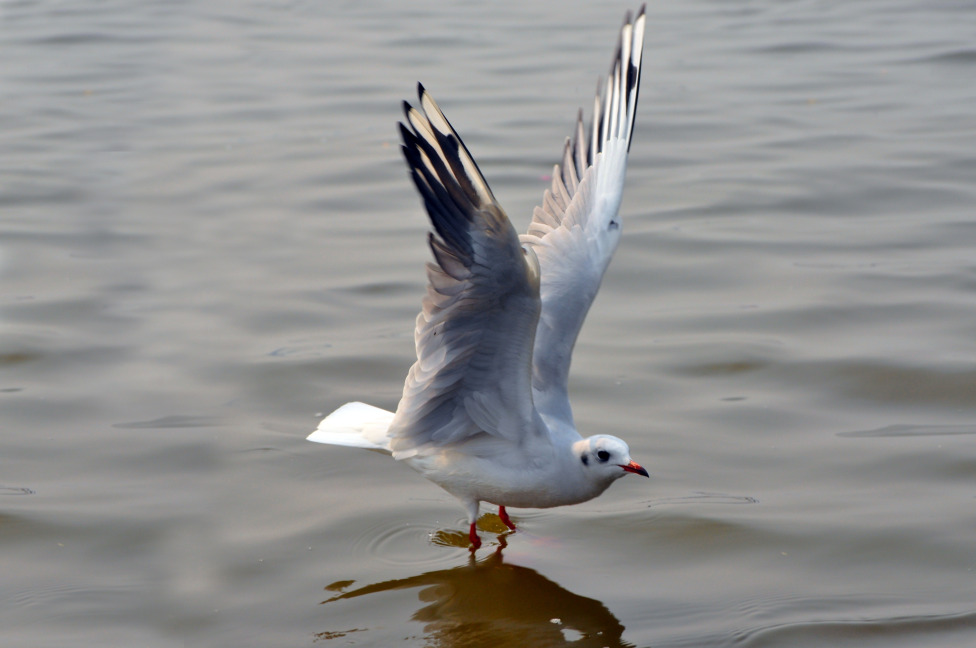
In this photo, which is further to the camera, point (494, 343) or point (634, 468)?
point (634, 468)

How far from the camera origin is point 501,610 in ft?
16.1

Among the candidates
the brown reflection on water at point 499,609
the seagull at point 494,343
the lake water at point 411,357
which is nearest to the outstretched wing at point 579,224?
the seagull at point 494,343

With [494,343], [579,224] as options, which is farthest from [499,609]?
[579,224]

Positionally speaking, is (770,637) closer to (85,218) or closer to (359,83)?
(85,218)

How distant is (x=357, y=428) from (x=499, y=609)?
114 cm

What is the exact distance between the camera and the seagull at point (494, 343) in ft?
14.5

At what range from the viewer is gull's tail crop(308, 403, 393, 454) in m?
5.48

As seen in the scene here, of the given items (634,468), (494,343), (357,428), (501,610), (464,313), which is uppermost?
(464,313)

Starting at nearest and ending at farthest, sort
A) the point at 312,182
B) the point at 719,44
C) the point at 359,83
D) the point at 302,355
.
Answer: the point at 302,355 → the point at 312,182 → the point at 359,83 → the point at 719,44

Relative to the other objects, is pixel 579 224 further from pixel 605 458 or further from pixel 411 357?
pixel 605 458

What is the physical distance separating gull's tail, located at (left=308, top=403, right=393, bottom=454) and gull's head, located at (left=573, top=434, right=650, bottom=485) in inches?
35.2

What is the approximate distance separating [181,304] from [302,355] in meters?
1.18

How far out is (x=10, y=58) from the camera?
14.0m

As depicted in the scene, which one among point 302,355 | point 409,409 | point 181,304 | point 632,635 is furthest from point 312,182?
point 632,635
